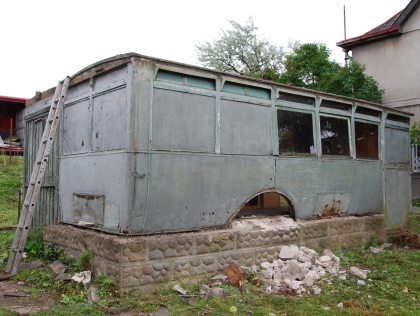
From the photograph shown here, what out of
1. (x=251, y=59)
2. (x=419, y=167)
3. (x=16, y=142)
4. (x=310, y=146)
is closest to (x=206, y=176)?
(x=310, y=146)

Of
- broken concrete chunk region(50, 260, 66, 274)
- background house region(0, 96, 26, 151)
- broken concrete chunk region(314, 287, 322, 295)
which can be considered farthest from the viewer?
background house region(0, 96, 26, 151)

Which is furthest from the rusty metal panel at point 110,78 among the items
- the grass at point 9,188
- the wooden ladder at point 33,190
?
the grass at point 9,188

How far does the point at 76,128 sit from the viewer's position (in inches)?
270

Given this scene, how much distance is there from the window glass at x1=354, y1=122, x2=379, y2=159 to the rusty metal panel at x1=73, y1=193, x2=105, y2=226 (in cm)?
576

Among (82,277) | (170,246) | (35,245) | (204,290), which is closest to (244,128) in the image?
(170,246)

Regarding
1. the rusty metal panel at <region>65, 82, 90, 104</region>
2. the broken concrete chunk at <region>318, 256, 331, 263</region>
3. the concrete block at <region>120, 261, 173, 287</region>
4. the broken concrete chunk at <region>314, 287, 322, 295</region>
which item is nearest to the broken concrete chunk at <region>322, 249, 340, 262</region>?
the broken concrete chunk at <region>318, 256, 331, 263</region>

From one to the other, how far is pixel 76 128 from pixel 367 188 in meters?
6.38

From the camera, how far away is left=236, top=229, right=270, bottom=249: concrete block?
256 inches

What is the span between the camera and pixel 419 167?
17094 millimetres

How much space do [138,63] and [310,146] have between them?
3898mm

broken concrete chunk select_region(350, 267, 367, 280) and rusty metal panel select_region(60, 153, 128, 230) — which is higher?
rusty metal panel select_region(60, 153, 128, 230)

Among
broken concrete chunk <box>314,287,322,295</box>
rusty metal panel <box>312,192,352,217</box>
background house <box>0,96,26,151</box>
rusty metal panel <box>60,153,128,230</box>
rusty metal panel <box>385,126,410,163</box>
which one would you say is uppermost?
background house <box>0,96,26,151</box>

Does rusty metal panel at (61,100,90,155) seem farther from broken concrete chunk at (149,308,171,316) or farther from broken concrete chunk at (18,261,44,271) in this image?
broken concrete chunk at (149,308,171,316)

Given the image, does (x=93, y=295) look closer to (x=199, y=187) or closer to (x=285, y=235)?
(x=199, y=187)
